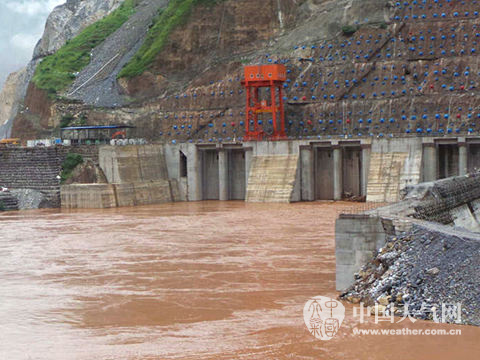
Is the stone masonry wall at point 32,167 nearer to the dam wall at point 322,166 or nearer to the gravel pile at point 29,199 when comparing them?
the gravel pile at point 29,199

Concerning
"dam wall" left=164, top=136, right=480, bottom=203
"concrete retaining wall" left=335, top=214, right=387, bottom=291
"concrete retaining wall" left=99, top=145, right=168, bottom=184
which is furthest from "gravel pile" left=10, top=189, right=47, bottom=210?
"concrete retaining wall" left=335, top=214, right=387, bottom=291

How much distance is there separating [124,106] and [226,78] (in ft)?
40.1

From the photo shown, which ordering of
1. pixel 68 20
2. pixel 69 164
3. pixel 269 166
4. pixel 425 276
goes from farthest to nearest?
pixel 68 20 < pixel 69 164 < pixel 269 166 < pixel 425 276

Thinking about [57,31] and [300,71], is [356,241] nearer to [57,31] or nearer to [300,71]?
[300,71]

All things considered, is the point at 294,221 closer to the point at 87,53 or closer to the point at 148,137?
the point at 148,137

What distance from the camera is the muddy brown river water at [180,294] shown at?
22047 millimetres

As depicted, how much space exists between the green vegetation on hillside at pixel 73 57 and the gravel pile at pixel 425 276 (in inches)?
2908

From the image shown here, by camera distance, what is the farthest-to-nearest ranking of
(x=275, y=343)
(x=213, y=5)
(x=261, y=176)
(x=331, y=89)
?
(x=213, y=5)
(x=331, y=89)
(x=261, y=176)
(x=275, y=343)

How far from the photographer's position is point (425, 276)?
78.7 feet

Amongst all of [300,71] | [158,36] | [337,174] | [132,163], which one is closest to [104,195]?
[132,163]

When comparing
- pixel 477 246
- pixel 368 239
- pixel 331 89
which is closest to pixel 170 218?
pixel 331 89

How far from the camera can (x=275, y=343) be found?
73.7 feet

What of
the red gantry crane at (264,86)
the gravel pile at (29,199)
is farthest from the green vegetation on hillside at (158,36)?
the gravel pile at (29,199)

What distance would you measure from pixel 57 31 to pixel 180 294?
11502cm
